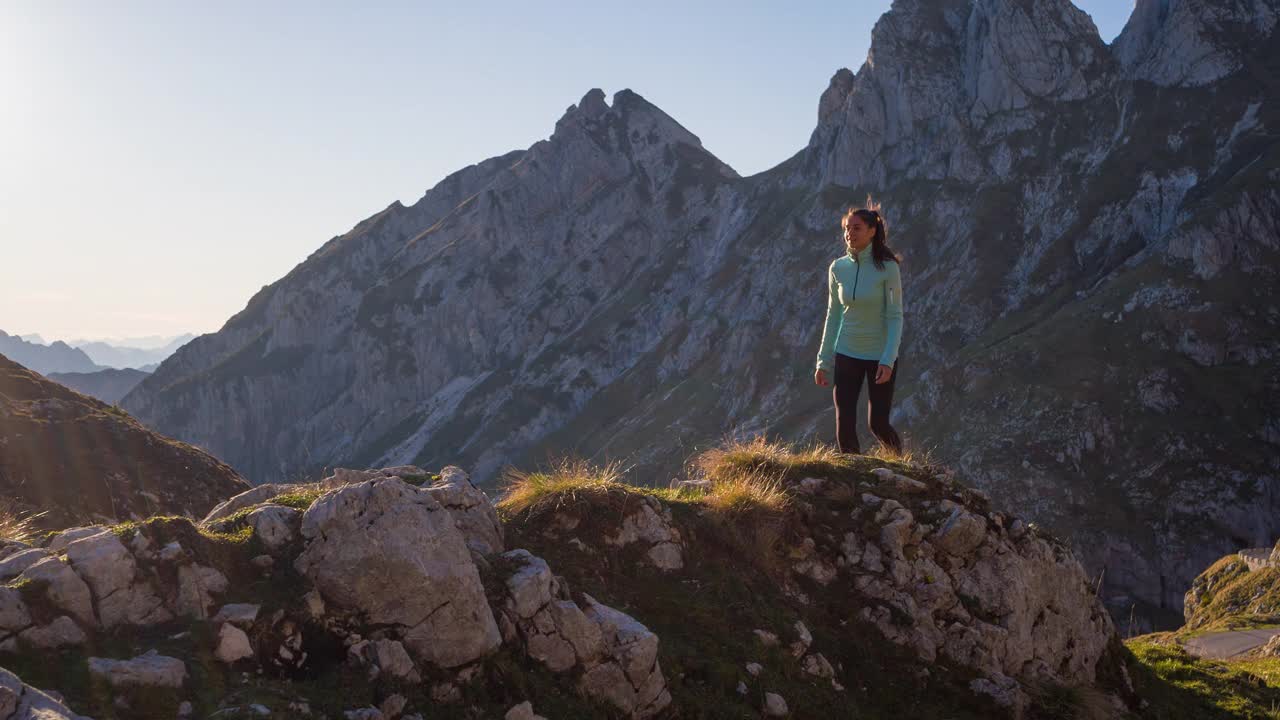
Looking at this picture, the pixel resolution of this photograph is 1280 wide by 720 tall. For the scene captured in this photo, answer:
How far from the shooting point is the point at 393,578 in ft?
21.5

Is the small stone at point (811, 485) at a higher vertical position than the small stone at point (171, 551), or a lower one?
lower

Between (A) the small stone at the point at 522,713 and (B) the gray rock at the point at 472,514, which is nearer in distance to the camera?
(A) the small stone at the point at 522,713

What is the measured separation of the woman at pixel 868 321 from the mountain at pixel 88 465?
35.0ft

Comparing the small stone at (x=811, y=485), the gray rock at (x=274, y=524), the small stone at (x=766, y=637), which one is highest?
the gray rock at (x=274, y=524)

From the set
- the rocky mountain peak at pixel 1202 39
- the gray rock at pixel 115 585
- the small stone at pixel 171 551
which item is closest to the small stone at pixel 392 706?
the gray rock at pixel 115 585

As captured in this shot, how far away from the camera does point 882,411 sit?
11352 mm

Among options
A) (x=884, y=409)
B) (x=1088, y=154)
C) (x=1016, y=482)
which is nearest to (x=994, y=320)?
(x=1088, y=154)

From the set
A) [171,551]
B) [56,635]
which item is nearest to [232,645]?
[171,551]

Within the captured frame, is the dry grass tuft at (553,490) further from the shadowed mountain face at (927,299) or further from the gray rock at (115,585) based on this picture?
the shadowed mountain face at (927,299)

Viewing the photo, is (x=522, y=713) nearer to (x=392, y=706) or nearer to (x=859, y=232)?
(x=392, y=706)

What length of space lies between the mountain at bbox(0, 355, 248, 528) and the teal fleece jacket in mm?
10889

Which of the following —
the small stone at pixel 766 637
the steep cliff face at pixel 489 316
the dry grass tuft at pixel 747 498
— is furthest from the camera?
the steep cliff face at pixel 489 316

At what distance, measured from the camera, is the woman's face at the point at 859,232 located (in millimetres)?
10969

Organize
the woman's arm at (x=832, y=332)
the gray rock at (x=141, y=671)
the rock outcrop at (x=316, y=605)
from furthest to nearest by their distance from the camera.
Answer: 1. the woman's arm at (x=832, y=332)
2. the rock outcrop at (x=316, y=605)
3. the gray rock at (x=141, y=671)
